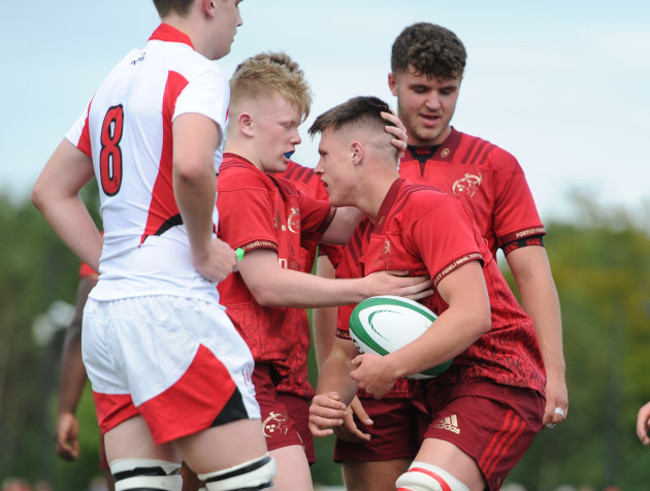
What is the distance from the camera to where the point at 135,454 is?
415cm

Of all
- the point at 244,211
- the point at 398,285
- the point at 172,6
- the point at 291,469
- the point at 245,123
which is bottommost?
the point at 291,469

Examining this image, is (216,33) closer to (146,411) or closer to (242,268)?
(242,268)

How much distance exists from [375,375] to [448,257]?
25.9 inches

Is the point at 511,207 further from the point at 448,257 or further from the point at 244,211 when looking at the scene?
the point at 244,211

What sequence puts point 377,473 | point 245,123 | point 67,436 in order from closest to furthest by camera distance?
point 245,123, point 377,473, point 67,436

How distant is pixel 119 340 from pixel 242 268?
105cm

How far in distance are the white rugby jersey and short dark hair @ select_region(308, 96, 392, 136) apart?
1.31m

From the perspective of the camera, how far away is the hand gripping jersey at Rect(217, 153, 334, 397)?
4973 millimetres

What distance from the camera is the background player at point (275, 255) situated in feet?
16.0

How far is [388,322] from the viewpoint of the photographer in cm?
476

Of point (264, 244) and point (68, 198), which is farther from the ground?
point (68, 198)

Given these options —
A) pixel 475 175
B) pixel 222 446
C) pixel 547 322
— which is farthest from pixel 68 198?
pixel 547 322

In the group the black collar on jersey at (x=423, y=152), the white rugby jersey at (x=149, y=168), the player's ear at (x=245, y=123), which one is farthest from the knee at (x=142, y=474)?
the black collar on jersey at (x=423, y=152)

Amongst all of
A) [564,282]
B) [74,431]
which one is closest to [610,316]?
[564,282]
